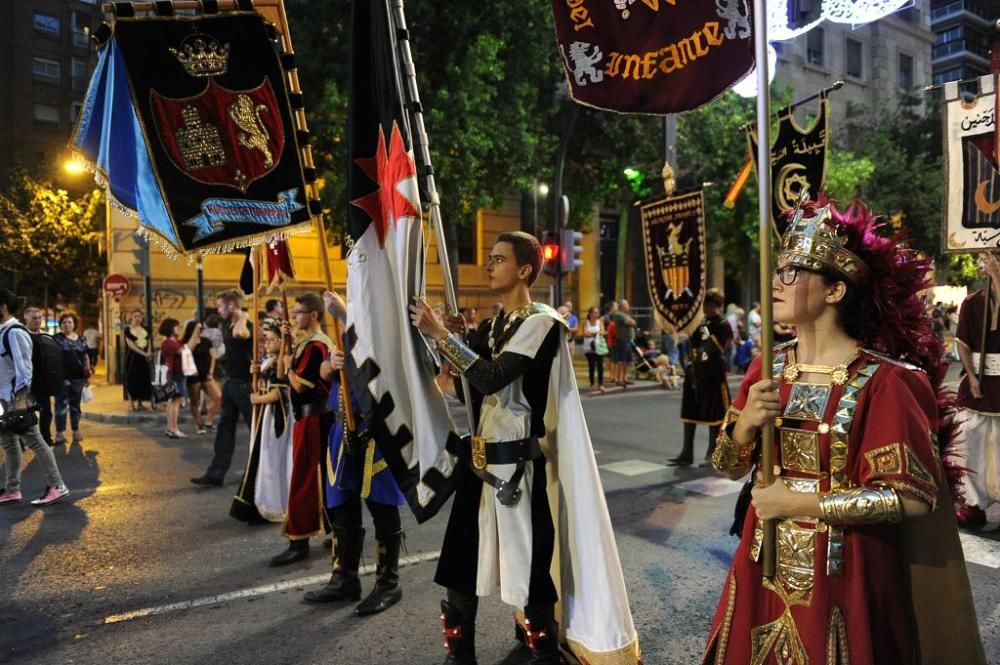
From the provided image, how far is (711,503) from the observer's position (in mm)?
6465

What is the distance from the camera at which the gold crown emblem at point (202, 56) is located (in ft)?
14.0

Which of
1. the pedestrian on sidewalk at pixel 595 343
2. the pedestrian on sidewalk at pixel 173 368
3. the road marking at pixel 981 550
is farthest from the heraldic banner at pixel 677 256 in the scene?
the pedestrian on sidewalk at pixel 595 343

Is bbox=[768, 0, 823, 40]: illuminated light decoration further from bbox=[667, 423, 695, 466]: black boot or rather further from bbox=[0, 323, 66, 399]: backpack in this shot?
bbox=[0, 323, 66, 399]: backpack

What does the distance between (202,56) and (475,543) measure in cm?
330

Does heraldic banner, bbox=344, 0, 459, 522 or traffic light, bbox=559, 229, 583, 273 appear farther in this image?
traffic light, bbox=559, 229, 583, 273

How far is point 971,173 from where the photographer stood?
5262 millimetres

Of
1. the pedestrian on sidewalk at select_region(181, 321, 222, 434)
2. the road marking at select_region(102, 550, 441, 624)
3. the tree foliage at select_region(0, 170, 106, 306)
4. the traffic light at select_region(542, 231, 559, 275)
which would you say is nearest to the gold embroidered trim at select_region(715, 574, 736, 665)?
the road marking at select_region(102, 550, 441, 624)

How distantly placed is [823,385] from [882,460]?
0.95 ft

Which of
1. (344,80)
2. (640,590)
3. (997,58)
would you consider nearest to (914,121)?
(344,80)

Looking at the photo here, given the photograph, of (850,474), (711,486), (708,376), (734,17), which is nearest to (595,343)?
(708,376)

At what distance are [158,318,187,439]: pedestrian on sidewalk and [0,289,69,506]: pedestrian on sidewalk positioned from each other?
368cm

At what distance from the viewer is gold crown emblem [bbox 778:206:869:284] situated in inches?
85.7

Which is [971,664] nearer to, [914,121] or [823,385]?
[823,385]

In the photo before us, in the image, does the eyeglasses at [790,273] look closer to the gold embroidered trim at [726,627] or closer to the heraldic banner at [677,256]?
the gold embroidered trim at [726,627]
